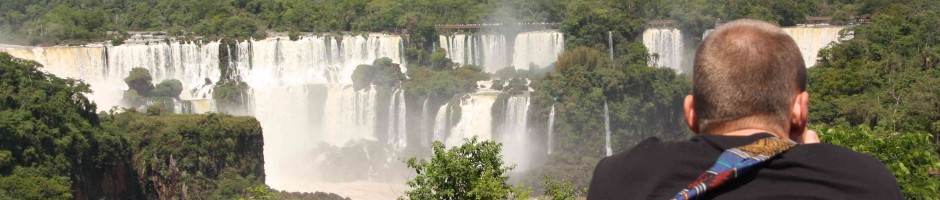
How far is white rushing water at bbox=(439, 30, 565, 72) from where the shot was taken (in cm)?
5147

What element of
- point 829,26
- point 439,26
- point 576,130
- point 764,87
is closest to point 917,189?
point 764,87

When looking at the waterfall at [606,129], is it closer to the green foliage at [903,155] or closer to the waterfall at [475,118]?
the waterfall at [475,118]

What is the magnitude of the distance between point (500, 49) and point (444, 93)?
8209 mm

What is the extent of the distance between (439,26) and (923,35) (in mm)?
20594

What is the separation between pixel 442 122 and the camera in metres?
44.1

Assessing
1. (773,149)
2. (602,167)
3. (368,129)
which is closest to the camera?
(773,149)

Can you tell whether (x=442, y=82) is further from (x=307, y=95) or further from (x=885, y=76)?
(x=885, y=76)

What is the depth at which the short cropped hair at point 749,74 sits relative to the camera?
255 cm

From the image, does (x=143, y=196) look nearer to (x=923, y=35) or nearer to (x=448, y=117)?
(x=448, y=117)

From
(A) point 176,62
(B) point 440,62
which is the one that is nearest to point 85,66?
(A) point 176,62

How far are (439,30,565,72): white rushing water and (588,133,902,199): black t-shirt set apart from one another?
4867cm

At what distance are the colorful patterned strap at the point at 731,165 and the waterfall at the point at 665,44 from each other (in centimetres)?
4886

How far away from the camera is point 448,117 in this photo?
4384 centimetres

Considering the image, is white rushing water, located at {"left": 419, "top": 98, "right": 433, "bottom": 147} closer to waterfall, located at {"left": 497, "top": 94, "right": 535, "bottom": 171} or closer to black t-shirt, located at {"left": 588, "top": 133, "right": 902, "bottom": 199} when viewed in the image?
waterfall, located at {"left": 497, "top": 94, "right": 535, "bottom": 171}
